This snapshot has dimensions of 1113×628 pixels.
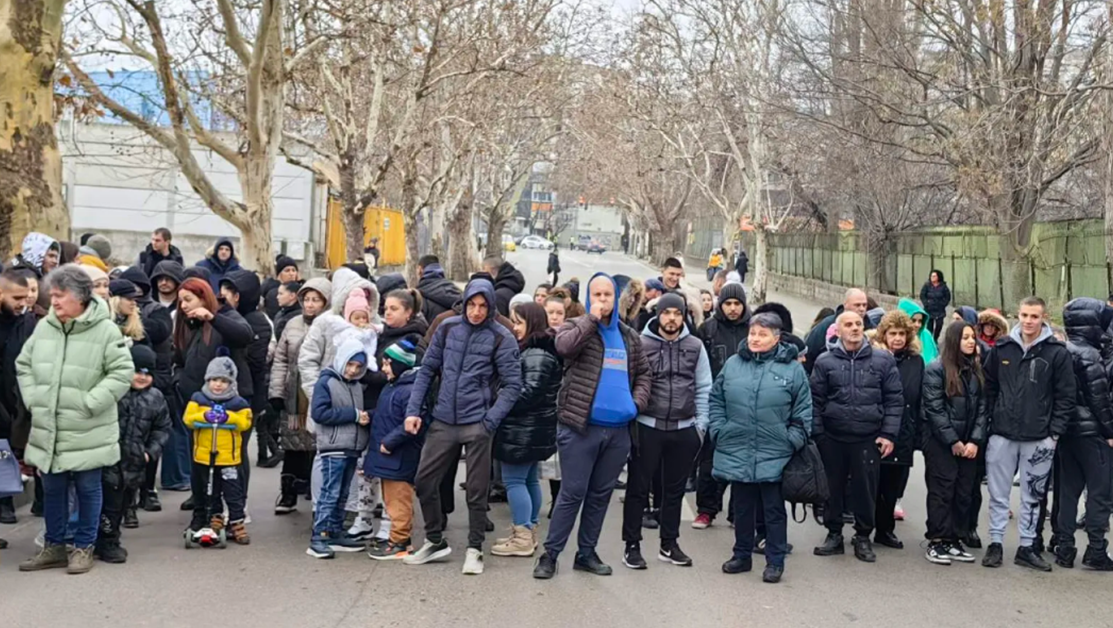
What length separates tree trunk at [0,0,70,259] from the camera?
1053cm

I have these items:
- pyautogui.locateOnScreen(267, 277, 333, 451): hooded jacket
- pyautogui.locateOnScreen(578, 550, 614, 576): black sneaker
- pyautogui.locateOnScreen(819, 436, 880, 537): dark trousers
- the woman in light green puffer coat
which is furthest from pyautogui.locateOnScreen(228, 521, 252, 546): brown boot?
pyautogui.locateOnScreen(819, 436, 880, 537): dark trousers

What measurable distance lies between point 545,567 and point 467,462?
800mm

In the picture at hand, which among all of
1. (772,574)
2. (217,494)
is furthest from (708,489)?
(217,494)

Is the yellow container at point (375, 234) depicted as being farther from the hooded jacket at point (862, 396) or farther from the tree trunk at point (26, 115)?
the hooded jacket at point (862, 396)

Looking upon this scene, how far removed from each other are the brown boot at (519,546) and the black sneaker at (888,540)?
8.59 ft

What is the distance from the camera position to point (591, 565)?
293 inches

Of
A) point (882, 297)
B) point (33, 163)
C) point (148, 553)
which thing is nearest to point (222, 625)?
point (148, 553)

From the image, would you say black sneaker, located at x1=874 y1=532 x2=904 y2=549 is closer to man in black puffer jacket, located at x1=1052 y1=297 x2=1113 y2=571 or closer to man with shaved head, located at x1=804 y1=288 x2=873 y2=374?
man in black puffer jacket, located at x1=1052 y1=297 x2=1113 y2=571

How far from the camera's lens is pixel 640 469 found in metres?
7.59

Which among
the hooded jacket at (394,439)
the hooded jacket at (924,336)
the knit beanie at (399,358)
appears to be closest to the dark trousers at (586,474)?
the hooded jacket at (394,439)

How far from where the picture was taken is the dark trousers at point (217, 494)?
7.64m

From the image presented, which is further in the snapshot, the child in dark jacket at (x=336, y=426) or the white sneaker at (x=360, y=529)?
the white sneaker at (x=360, y=529)

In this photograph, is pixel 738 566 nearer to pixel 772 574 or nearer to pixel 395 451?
pixel 772 574

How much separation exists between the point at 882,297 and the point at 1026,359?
87.0ft
